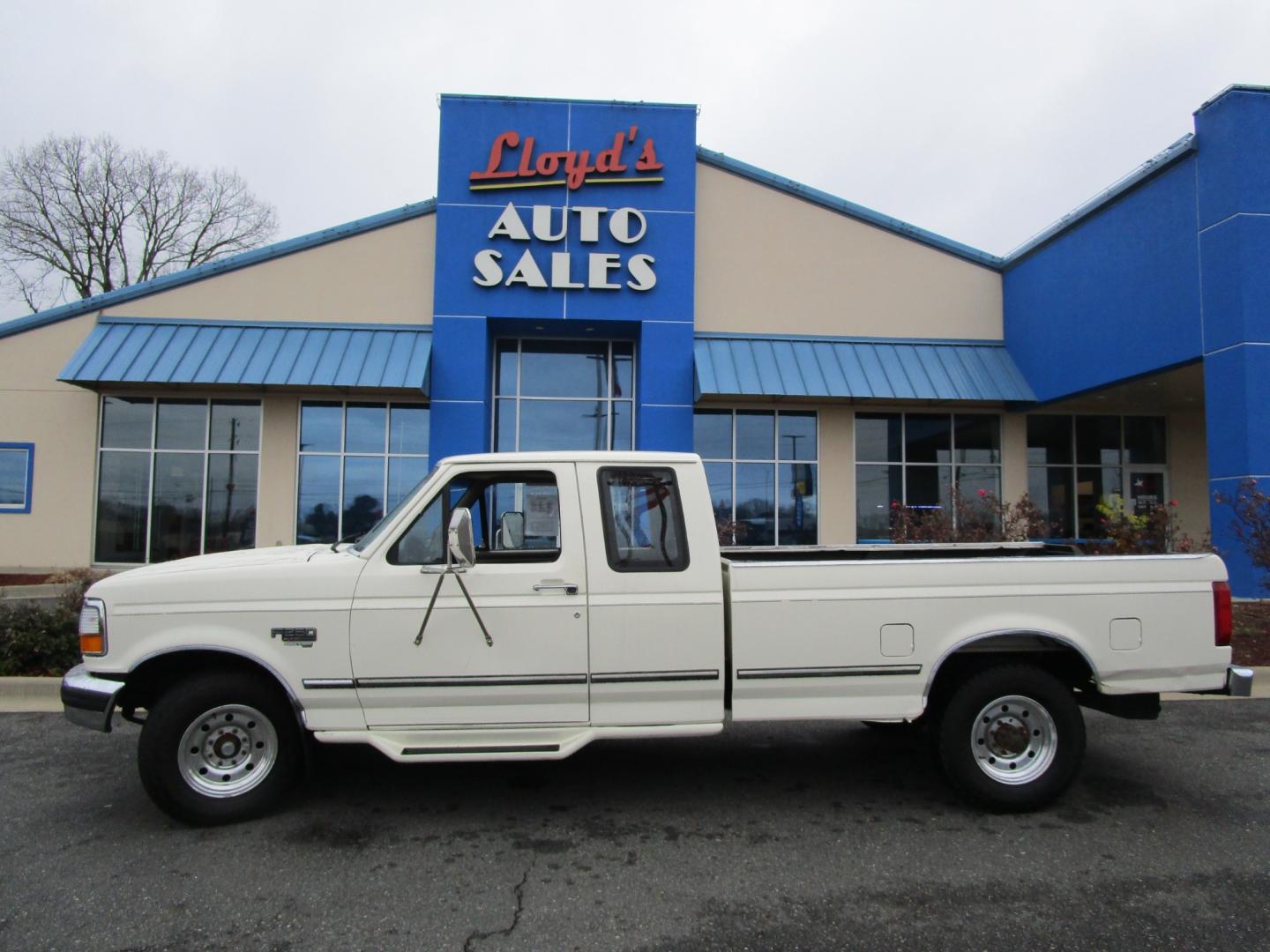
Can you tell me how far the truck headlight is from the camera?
414cm

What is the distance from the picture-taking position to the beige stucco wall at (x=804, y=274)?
1543cm

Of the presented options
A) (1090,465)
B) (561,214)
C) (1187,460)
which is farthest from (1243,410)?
(561,214)

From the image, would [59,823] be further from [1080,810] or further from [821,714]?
[1080,810]

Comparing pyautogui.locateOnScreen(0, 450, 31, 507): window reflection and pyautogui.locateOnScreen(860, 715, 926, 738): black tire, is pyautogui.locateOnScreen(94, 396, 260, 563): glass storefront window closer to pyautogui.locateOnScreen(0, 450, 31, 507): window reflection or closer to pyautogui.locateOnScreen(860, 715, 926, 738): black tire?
pyautogui.locateOnScreen(0, 450, 31, 507): window reflection

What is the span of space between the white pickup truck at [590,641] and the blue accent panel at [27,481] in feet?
42.3

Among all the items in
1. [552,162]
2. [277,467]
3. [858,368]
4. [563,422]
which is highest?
[552,162]

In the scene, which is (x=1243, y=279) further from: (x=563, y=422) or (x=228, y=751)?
(x=228, y=751)

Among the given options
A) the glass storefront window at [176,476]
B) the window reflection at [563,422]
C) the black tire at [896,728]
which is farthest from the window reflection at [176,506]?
the black tire at [896,728]

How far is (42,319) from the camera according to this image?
47.5 ft

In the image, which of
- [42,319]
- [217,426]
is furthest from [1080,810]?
[42,319]

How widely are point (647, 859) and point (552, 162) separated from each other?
45.1 feet

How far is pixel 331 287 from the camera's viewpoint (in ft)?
49.0

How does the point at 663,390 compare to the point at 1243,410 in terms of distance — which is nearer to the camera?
the point at 1243,410

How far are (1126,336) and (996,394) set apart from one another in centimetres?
254
